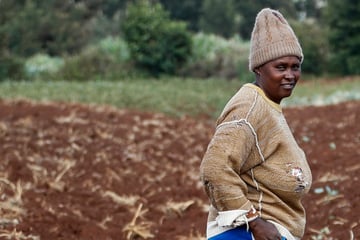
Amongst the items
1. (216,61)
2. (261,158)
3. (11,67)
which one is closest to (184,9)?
(216,61)

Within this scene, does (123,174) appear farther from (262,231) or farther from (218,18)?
(218,18)

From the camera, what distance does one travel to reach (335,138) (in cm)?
1027

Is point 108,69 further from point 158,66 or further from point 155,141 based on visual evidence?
point 155,141

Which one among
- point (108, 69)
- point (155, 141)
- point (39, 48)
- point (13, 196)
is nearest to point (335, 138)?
A: point (155, 141)

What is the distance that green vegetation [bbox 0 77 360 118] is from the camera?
17.8 m

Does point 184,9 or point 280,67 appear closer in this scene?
point 280,67

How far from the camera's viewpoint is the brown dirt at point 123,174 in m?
5.90

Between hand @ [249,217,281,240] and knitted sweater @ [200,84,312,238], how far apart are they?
0.07 m

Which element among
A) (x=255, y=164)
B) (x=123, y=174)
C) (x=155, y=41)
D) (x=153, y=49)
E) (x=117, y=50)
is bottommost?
(x=117, y=50)

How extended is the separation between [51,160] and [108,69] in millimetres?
18494

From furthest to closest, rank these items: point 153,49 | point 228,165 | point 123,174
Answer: point 153,49
point 123,174
point 228,165

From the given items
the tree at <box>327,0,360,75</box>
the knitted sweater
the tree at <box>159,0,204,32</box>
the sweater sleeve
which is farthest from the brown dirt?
the tree at <box>159,0,204,32</box>

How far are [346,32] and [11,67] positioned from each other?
41.7 feet

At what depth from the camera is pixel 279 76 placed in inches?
121
